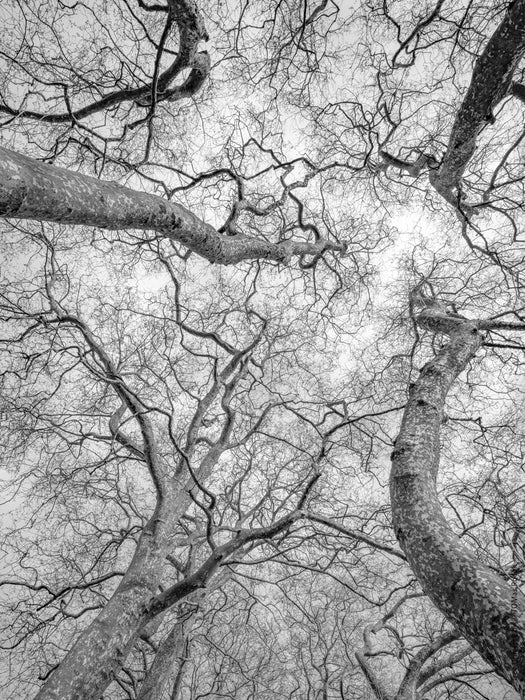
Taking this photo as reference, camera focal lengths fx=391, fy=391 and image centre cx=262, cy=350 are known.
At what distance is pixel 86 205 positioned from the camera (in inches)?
86.7

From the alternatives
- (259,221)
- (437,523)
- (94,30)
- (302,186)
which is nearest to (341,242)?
(302,186)

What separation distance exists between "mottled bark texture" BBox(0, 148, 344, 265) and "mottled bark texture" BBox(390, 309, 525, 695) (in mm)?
2053

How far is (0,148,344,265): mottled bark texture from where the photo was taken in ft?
6.05

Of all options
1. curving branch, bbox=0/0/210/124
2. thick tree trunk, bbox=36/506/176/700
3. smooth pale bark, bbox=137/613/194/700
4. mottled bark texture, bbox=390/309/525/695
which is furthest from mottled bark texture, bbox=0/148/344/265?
smooth pale bark, bbox=137/613/194/700

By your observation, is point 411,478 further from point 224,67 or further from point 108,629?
point 224,67

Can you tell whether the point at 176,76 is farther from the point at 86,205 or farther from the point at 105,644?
the point at 105,644

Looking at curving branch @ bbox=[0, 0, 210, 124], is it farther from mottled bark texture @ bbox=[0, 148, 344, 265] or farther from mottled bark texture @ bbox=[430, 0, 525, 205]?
mottled bark texture @ bbox=[430, 0, 525, 205]

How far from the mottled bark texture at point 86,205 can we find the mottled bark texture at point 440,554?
80.8 inches

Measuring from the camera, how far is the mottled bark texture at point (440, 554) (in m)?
1.29

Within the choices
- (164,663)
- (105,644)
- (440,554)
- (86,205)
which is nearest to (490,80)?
(86,205)

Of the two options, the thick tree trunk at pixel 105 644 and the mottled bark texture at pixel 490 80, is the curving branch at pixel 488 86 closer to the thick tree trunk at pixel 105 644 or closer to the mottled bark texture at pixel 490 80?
the mottled bark texture at pixel 490 80

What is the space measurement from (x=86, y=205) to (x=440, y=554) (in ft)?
8.11

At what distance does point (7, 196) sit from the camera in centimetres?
178

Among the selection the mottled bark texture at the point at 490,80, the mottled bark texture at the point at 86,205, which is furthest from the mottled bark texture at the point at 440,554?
the mottled bark texture at the point at 86,205
